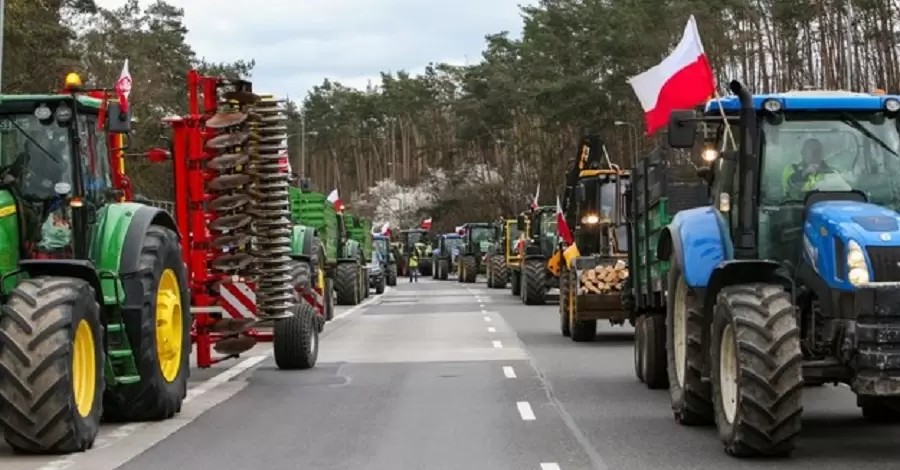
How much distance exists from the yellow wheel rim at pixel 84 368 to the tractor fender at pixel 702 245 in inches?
186

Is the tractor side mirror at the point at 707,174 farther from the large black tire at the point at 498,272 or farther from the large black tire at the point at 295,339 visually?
the large black tire at the point at 498,272

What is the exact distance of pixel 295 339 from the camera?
777 inches

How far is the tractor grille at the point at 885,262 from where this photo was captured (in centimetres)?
1068

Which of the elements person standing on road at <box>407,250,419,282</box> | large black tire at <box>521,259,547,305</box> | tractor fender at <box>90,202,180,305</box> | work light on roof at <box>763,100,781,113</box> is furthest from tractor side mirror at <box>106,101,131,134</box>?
person standing on road at <box>407,250,419,282</box>

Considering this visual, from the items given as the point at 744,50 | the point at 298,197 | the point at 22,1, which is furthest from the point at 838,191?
the point at 744,50

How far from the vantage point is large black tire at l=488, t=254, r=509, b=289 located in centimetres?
5700

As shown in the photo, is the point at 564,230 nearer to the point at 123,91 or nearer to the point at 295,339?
the point at 295,339

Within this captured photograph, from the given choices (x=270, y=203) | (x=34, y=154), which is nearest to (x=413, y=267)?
(x=270, y=203)

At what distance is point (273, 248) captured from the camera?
60.1 feet

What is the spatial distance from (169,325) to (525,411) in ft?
11.1

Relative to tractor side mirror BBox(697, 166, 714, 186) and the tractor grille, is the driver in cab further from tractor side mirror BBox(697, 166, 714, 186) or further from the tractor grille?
tractor side mirror BBox(697, 166, 714, 186)

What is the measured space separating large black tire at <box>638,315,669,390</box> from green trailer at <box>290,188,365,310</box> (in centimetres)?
1730

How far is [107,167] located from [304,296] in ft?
26.8

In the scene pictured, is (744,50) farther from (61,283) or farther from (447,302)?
(61,283)
